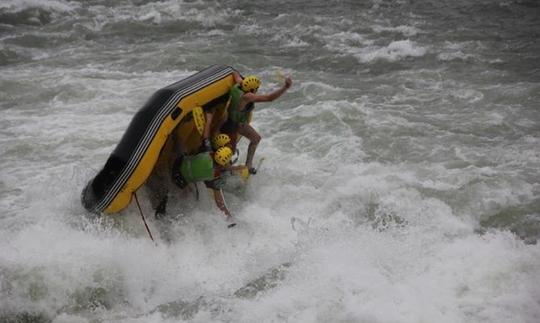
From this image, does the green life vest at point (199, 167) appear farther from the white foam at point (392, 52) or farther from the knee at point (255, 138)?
the white foam at point (392, 52)

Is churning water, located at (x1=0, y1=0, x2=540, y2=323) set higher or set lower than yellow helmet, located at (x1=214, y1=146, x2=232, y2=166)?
lower

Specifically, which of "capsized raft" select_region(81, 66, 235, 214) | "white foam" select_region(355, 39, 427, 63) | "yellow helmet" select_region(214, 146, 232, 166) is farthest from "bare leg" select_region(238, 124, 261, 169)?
"white foam" select_region(355, 39, 427, 63)

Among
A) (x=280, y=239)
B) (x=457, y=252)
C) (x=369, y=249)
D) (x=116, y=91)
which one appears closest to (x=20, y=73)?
(x=116, y=91)

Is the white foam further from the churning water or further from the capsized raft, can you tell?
the capsized raft

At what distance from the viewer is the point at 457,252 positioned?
5.80 m

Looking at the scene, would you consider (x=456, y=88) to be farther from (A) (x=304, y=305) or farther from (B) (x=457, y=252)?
(A) (x=304, y=305)

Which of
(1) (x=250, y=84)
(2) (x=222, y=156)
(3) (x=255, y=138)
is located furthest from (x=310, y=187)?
(2) (x=222, y=156)

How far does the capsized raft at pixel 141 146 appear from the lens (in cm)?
546

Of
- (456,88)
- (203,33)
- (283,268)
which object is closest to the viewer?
(283,268)

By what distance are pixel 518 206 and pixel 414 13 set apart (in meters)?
8.08

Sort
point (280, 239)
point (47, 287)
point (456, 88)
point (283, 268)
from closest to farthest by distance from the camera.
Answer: point (47, 287) < point (283, 268) < point (280, 239) < point (456, 88)

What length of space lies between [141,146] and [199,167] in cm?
59

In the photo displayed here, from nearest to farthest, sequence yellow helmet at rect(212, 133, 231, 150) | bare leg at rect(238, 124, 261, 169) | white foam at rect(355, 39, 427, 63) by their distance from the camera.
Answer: yellow helmet at rect(212, 133, 231, 150)
bare leg at rect(238, 124, 261, 169)
white foam at rect(355, 39, 427, 63)

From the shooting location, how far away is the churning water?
5.26 metres
